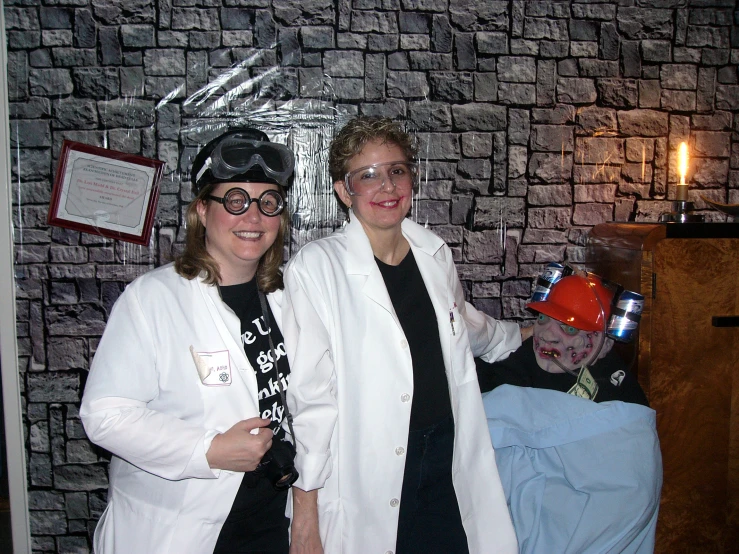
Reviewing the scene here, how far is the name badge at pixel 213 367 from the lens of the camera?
1479mm

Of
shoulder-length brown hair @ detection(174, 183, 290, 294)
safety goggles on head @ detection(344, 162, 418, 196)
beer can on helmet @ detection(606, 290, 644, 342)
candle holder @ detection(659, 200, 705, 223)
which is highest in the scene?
safety goggles on head @ detection(344, 162, 418, 196)

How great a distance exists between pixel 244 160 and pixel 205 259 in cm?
31

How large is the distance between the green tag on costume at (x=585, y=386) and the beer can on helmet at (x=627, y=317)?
167 millimetres

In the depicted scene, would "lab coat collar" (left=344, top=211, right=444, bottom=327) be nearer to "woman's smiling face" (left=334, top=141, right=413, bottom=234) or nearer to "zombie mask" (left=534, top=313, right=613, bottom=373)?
"woman's smiling face" (left=334, top=141, right=413, bottom=234)

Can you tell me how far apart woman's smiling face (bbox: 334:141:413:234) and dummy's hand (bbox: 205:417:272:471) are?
2.32 feet

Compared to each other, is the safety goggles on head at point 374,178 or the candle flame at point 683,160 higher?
the candle flame at point 683,160

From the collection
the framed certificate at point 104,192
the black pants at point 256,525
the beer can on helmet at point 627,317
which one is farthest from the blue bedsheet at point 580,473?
the framed certificate at point 104,192

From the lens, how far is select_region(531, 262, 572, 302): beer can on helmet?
2.19 metres

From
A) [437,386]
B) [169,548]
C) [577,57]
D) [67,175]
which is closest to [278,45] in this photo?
[67,175]

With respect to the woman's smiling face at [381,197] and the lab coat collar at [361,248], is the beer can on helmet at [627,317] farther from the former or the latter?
the woman's smiling face at [381,197]

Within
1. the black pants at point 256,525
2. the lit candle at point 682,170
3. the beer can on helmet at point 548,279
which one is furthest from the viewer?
the lit candle at point 682,170

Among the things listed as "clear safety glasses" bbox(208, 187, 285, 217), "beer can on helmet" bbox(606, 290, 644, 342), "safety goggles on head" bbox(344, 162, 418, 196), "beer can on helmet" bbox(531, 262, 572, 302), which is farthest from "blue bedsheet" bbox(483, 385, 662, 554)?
"clear safety glasses" bbox(208, 187, 285, 217)

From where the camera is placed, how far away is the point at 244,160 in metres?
1.62

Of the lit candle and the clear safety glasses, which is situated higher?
the lit candle
